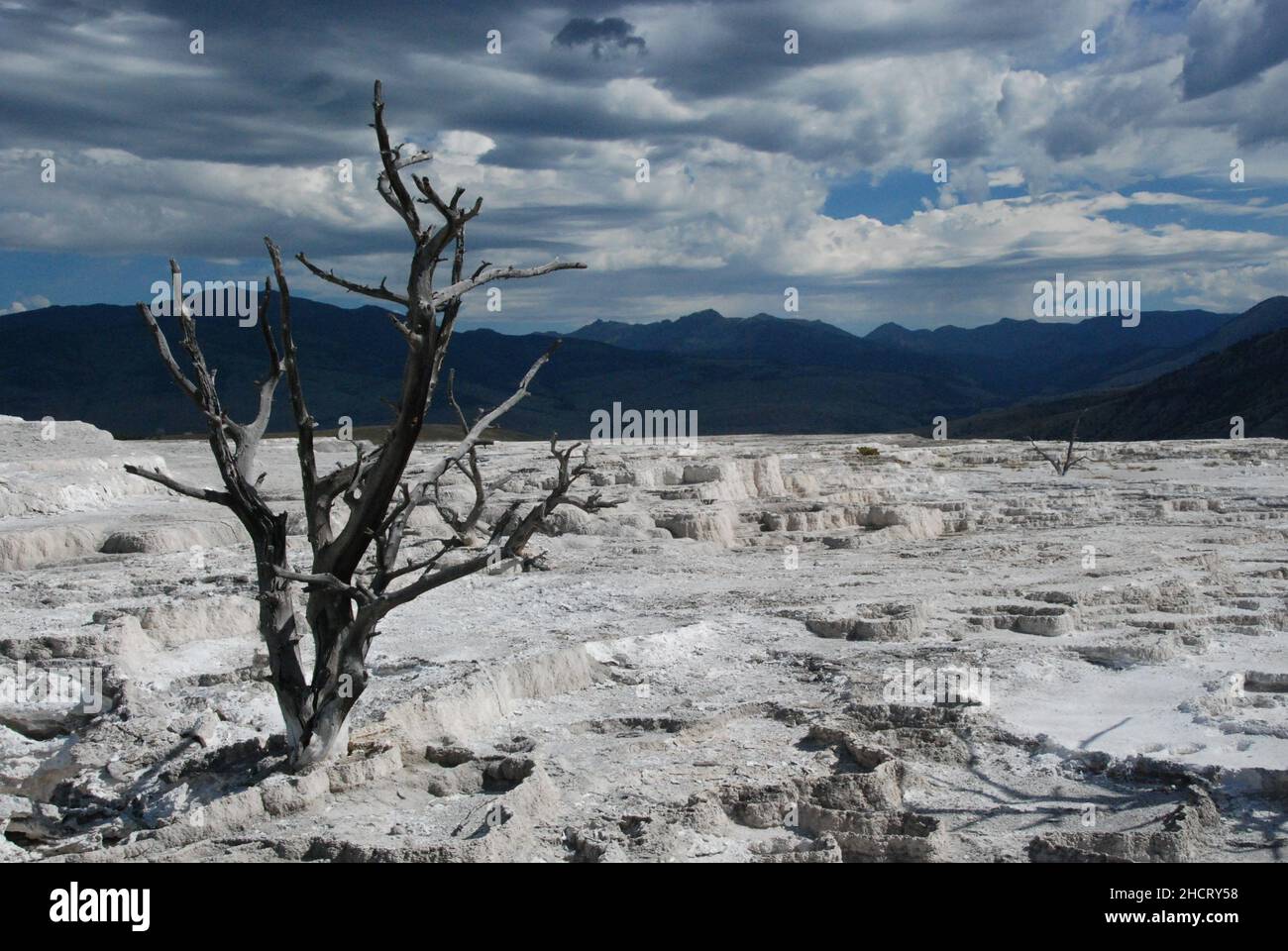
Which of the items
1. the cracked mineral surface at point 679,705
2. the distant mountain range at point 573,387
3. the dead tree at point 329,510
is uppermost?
the distant mountain range at point 573,387

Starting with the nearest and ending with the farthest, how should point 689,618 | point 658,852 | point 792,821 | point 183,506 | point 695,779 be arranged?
point 658,852 < point 792,821 < point 695,779 < point 689,618 < point 183,506

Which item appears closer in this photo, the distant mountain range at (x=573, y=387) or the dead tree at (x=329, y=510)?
the dead tree at (x=329, y=510)

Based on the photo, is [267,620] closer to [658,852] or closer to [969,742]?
[658,852]

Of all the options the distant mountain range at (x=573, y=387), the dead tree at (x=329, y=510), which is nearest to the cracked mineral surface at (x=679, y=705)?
the dead tree at (x=329, y=510)

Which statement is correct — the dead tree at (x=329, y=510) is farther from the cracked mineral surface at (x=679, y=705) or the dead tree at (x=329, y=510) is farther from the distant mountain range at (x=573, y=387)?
the distant mountain range at (x=573, y=387)

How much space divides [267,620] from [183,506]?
13.1 m

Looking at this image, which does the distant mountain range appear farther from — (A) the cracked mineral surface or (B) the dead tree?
(B) the dead tree

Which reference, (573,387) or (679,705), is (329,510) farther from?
(573,387)

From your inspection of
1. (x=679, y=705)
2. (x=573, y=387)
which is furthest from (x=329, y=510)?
(x=573, y=387)

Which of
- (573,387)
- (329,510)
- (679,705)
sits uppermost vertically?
(573,387)

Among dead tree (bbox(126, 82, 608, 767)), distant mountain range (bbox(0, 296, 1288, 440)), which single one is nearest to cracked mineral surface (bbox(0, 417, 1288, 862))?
dead tree (bbox(126, 82, 608, 767))

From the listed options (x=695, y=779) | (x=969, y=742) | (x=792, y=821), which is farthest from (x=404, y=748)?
(x=969, y=742)

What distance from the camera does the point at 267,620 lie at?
695 centimetres

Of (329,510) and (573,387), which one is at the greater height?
(573,387)
